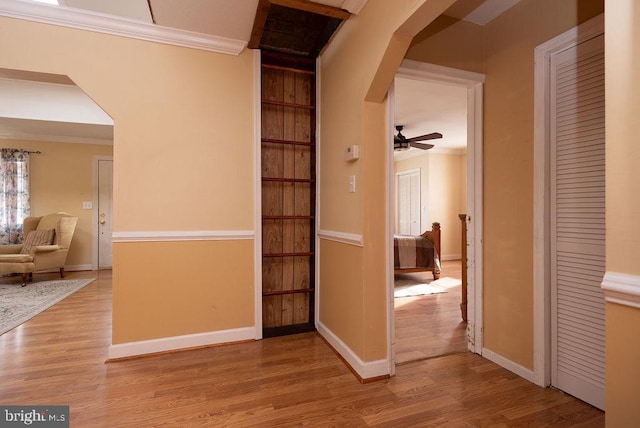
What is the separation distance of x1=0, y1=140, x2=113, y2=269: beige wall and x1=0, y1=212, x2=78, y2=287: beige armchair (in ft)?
1.17

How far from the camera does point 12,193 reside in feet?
17.1

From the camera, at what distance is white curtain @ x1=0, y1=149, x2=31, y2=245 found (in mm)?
5184

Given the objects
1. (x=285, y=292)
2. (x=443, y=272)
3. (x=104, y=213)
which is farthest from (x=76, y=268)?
(x=443, y=272)

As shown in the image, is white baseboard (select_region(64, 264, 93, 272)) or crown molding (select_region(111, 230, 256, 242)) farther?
white baseboard (select_region(64, 264, 93, 272))

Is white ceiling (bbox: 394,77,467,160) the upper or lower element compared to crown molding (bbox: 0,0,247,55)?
upper

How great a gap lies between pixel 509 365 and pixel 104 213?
659cm

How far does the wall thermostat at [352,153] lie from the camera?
6.91 feet

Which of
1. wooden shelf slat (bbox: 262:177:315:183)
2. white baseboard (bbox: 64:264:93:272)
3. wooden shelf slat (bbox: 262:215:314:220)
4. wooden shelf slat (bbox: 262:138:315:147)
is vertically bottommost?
white baseboard (bbox: 64:264:93:272)

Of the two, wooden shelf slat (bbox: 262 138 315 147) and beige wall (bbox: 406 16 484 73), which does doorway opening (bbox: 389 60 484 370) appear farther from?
wooden shelf slat (bbox: 262 138 315 147)

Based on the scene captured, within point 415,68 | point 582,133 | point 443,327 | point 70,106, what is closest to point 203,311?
point 443,327

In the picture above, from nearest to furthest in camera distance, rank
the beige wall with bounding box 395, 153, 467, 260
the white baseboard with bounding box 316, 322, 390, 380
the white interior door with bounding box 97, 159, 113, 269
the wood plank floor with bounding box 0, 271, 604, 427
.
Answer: the wood plank floor with bounding box 0, 271, 604, 427 < the white baseboard with bounding box 316, 322, 390, 380 < the white interior door with bounding box 97, 159, 113, 269 < the beige wall with bounding box 395, 153, 467, 260

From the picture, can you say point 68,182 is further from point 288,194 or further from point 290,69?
point 290,69

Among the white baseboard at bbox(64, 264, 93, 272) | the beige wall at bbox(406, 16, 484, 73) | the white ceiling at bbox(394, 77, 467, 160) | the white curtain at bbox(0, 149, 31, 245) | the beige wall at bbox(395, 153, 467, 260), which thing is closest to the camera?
the beige wall at bbox(406, 16, 484, 73)

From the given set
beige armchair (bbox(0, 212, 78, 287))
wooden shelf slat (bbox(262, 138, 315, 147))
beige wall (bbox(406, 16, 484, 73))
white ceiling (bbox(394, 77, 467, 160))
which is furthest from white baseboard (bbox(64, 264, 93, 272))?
beige wall (bbox(406, 16, 484, 73))
